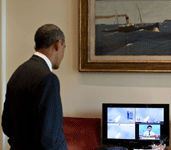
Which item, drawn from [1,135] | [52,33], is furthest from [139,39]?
[1,135]

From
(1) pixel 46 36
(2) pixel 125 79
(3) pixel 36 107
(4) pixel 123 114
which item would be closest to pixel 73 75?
(2) pixel 125 79

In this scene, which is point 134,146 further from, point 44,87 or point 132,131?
point 44,87

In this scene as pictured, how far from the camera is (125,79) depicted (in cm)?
240

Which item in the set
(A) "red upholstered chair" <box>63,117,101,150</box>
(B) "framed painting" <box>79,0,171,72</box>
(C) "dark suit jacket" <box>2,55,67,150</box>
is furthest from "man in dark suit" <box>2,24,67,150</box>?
(B) "framed painting" <box>79,0,171,72</box>

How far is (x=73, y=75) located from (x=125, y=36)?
2.40ft

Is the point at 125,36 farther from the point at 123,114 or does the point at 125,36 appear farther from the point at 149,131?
the point at 149,131

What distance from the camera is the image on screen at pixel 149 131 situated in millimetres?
2133

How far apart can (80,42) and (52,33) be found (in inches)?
43.0

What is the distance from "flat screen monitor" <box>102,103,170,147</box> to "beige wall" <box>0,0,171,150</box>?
0.85ft

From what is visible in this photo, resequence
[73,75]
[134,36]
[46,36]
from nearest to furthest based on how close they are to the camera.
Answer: [46,36], [134,36], [73,75]

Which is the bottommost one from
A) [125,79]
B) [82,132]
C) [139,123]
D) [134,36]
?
[82,132]

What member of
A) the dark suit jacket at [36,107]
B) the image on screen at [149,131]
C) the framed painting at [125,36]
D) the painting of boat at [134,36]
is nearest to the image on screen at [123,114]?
the image on screen at [149,131]

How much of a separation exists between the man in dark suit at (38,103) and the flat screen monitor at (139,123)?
3.32ft

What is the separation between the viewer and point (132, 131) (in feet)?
7.02
